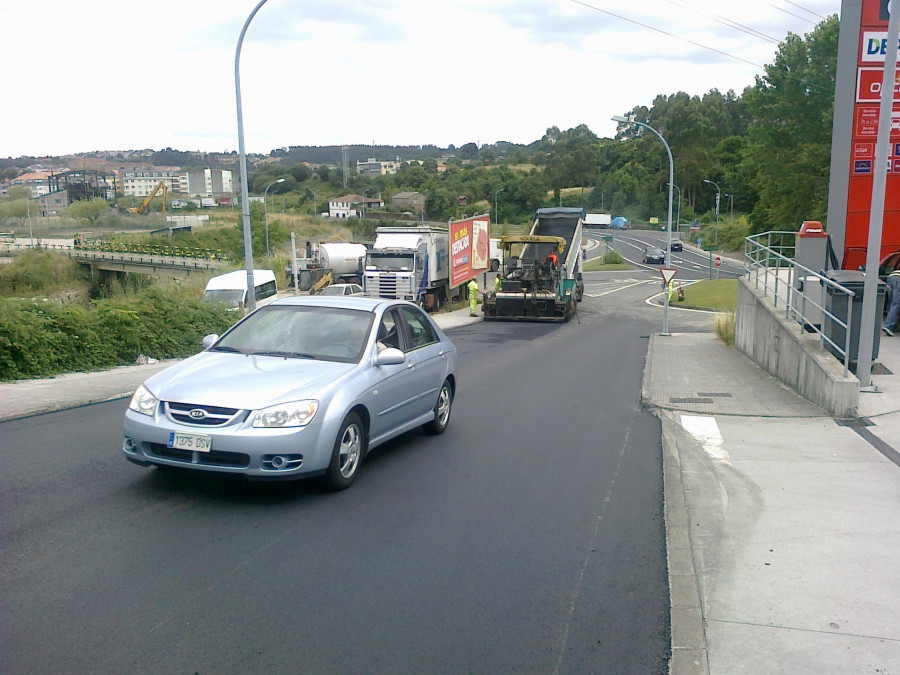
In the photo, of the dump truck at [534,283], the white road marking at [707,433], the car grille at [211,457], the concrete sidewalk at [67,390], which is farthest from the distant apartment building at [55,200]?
the car grille at [211,457]

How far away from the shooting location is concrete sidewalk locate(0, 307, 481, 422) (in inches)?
389

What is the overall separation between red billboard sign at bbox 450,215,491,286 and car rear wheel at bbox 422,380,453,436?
27.8 metres

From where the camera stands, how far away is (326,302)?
812 cm

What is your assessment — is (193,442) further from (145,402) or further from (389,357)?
(389,357)

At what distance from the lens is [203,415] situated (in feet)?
19.9

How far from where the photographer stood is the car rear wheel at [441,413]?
355 inches

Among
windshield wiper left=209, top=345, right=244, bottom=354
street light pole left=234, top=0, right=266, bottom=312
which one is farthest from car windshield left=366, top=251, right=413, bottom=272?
windshield wiper left=209, top=345, right=244, bottom=354

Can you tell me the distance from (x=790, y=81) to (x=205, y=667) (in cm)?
6279

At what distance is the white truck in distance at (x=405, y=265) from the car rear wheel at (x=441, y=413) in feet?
80.5

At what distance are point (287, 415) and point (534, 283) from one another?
90.6 ft

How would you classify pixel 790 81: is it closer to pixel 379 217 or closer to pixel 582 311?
pixel 582 311

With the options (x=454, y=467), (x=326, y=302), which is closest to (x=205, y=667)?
(x=454, y=467)

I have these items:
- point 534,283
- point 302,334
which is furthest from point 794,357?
point 534,283

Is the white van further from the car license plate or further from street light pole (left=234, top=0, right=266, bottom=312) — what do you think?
the car license plate
